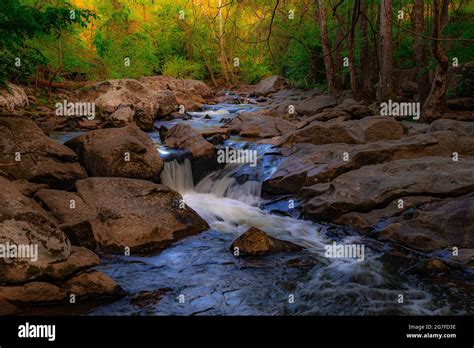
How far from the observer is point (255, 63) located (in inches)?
1538

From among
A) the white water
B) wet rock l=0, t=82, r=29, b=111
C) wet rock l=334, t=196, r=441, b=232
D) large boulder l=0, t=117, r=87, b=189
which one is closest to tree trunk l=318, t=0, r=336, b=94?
the white water

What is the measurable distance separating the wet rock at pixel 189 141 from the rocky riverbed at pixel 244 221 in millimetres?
65

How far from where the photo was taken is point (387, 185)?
820 cm

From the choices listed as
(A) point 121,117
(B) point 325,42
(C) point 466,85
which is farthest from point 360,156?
(B) point 325,42

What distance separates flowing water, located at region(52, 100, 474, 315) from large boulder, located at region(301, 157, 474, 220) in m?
0.50

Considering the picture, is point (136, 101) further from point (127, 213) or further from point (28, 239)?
point (28, 239)

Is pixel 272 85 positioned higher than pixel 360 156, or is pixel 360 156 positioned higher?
pixel 272 85

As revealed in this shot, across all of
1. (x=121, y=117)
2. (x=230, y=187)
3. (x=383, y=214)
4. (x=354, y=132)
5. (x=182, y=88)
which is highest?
(x=182, y=88)

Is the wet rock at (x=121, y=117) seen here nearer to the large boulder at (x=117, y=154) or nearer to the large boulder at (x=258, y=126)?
the large boulder at (x=258, y=126)

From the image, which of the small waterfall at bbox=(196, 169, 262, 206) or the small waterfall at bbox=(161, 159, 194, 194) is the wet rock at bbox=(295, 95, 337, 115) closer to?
the small waterfall at bbox=(196, 169, 262, 206)

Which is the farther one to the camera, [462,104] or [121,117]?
[121,117]

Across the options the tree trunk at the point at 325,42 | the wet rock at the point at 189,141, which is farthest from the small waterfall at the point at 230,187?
the tree trunk at the point at 325,42

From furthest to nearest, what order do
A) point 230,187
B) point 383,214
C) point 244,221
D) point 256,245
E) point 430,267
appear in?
point 230,187 < point 244,221 < point 383,214 < point 256,245 < point 430,267

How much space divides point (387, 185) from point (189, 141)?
639 cm
